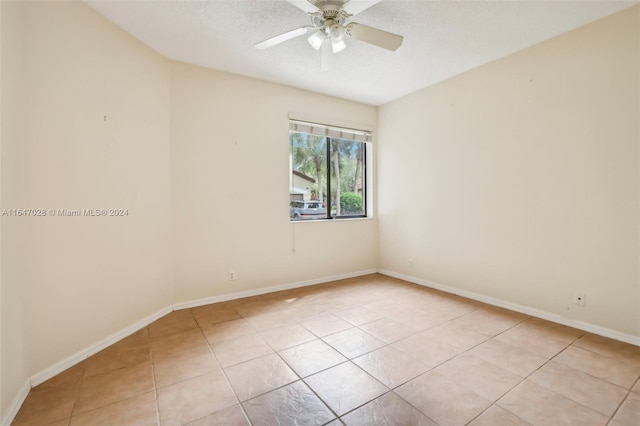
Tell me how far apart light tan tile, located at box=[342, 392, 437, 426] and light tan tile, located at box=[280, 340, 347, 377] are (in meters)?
0.47

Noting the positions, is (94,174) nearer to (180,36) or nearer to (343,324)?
(180,36)

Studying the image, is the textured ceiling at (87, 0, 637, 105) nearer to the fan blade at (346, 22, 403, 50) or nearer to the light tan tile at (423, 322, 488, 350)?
the fan blade at (346, 22, 403, 50)

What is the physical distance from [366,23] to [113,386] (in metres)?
3.23

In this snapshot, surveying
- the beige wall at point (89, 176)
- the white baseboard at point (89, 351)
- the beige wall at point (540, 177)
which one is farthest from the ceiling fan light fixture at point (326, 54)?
the white baseboard at point (89, 351)

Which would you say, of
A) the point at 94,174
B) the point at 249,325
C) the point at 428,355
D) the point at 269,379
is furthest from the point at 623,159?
the point at 94,174

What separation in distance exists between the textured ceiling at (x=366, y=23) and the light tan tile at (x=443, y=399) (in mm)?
2655

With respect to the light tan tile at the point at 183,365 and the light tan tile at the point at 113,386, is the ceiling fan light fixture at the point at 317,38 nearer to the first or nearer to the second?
the light tan tile at the point at 183,365

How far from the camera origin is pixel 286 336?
251cm

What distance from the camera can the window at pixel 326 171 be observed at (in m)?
4.03

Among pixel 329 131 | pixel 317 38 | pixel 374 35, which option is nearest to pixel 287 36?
pixel 317 38

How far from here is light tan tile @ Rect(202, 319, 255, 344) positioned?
97.9 inches

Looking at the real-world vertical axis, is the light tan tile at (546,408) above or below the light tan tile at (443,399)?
below

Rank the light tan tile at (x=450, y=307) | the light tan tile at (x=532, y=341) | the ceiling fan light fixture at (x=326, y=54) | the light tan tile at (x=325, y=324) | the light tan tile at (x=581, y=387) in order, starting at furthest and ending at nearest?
the light tan tile at (x=450, y=307) < the light tan tile at (x=325, y=324) < the ceiling fan light fixture at (x=326, y=54) < the light tan tile at (x=532, y=341) < the light tan tile at (x=581, y=387)

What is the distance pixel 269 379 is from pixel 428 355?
1175 millimetres
